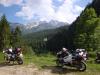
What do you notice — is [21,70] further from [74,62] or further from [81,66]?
[81,66]

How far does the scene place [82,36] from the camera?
3450 cm

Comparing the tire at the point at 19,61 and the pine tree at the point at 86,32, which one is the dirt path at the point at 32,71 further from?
the pine tree at the point at 86,32

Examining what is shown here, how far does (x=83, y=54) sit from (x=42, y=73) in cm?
287

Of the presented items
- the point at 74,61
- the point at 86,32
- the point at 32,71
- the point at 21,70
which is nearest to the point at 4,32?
the point at 86,32

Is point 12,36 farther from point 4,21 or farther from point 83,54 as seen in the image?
point 83,54

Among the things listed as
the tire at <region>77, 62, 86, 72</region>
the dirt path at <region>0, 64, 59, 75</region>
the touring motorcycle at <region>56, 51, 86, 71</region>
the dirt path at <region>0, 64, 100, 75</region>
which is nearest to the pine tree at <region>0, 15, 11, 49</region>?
the dirt path at <region>0, 64, 59, 75</region>

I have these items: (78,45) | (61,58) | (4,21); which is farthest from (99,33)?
(4,21)

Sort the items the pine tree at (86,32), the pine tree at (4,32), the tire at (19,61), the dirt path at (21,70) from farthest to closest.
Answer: the pine tree at (4,32)
the pine tree at (86,32)
the tire at (19,61)
the dirt path at (21,70)

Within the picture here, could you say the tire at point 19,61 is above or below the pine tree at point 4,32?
below

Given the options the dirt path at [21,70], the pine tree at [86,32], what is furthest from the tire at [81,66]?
the pine tree at [86,32]

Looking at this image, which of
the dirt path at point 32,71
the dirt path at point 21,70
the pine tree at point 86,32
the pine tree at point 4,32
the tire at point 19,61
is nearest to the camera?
the dirt path at point 32,71

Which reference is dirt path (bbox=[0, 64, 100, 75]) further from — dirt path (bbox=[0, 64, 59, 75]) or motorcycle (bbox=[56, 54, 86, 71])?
motorcycle (bbox=[56, 54, 86, 71])

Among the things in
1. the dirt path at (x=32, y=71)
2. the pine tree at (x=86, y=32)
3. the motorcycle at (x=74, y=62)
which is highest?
the pine tree at (x=86, y=32)

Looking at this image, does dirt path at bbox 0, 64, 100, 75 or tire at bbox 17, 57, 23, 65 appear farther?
tire at bbox 17, 57, 23, 65
